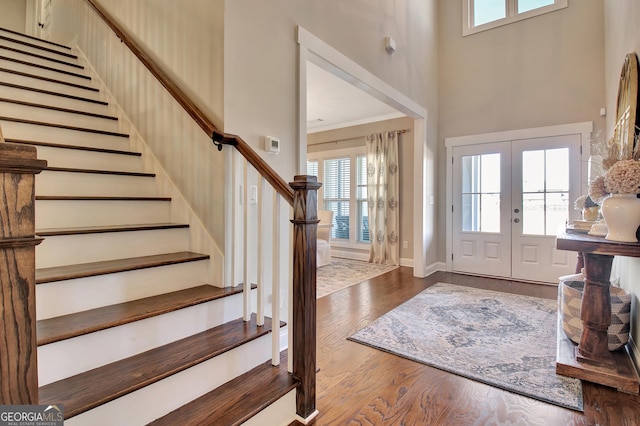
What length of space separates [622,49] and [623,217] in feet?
7.01

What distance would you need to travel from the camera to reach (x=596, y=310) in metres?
1.98

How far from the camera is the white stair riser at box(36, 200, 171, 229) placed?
6.02 ft

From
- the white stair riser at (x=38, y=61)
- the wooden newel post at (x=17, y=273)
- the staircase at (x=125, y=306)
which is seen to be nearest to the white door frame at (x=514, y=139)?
the staircase at (x=125, y=306)

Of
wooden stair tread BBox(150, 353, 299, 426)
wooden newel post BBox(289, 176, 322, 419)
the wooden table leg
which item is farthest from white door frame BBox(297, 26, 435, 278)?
the wooden table leg

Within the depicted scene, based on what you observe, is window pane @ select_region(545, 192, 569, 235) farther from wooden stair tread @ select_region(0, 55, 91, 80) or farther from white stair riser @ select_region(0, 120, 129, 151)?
wooden stair tread @ select_region(0, 55, 91, 80)

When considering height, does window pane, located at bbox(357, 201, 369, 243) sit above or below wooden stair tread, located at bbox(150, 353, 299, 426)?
above

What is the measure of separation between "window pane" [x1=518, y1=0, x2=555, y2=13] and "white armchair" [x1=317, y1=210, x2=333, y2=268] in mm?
4209

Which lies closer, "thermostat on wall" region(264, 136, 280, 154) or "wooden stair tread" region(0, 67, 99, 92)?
"thermostat on wall" region(264, 136, 280, 154)

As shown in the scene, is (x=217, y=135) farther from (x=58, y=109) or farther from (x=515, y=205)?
(x=515, y=205)

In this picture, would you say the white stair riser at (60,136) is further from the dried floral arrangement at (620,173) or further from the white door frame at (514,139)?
the white door frame at (514,139)

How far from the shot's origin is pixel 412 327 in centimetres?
284

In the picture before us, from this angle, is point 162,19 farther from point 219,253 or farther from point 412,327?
point 412,327

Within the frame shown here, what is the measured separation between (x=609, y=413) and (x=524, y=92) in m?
4.17

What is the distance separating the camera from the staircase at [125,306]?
1.26 meters
